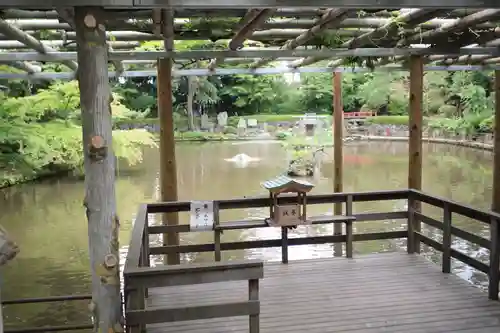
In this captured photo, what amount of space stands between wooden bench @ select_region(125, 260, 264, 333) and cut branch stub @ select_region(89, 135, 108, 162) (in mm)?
696

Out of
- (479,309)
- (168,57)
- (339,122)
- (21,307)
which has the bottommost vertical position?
(21,307)

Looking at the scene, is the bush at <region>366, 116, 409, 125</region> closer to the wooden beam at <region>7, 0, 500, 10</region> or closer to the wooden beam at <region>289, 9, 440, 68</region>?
the wooden beam at <region>289, 9, 440, 68</region>

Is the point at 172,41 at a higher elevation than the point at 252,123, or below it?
higher

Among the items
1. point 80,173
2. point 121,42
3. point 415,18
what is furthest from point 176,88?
point 415,18

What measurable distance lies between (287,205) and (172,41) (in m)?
2.11

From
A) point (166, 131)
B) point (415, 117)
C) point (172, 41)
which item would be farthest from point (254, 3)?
point (415, 117)

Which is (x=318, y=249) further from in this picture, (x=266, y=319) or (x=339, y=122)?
(x=266, y=319)

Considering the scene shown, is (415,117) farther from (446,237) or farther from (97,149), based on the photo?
(97,149)

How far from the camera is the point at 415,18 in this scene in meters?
4.53

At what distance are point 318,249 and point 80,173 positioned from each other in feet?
29.7

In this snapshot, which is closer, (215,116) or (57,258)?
(57,258)

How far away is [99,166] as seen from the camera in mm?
3137

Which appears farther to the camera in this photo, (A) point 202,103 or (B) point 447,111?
(A) point 202,103

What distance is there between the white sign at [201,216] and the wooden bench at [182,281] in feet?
6.21
